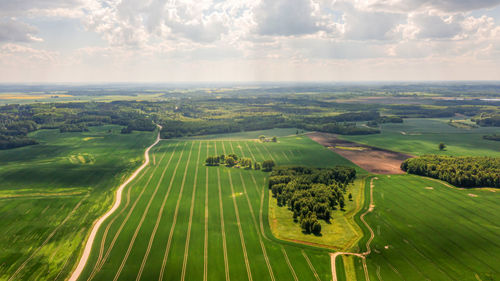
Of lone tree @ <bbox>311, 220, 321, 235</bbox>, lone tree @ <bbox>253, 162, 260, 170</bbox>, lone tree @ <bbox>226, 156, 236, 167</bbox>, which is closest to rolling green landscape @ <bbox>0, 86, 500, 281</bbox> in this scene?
lone tree @ <bbox>311, 220, 321, 235</bbox>

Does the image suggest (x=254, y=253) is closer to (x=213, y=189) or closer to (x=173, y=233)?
(x=173, y=233)

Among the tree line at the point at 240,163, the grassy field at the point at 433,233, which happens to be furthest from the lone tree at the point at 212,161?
the grassy field at the point at 433,233

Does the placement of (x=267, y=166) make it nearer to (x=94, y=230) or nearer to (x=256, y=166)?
(x=256, y=166)

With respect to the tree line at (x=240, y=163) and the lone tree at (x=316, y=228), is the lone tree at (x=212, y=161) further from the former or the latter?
the lone tree at (x=316, y=228)

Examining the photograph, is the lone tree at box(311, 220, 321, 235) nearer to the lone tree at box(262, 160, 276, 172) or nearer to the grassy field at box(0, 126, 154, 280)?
the lone tree at box(262, 160, 276, 172)

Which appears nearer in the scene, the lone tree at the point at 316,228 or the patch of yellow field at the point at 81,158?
the lone tree at the point at 316,228

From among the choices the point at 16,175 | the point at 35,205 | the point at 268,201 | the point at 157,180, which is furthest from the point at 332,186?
the point at 16,175
